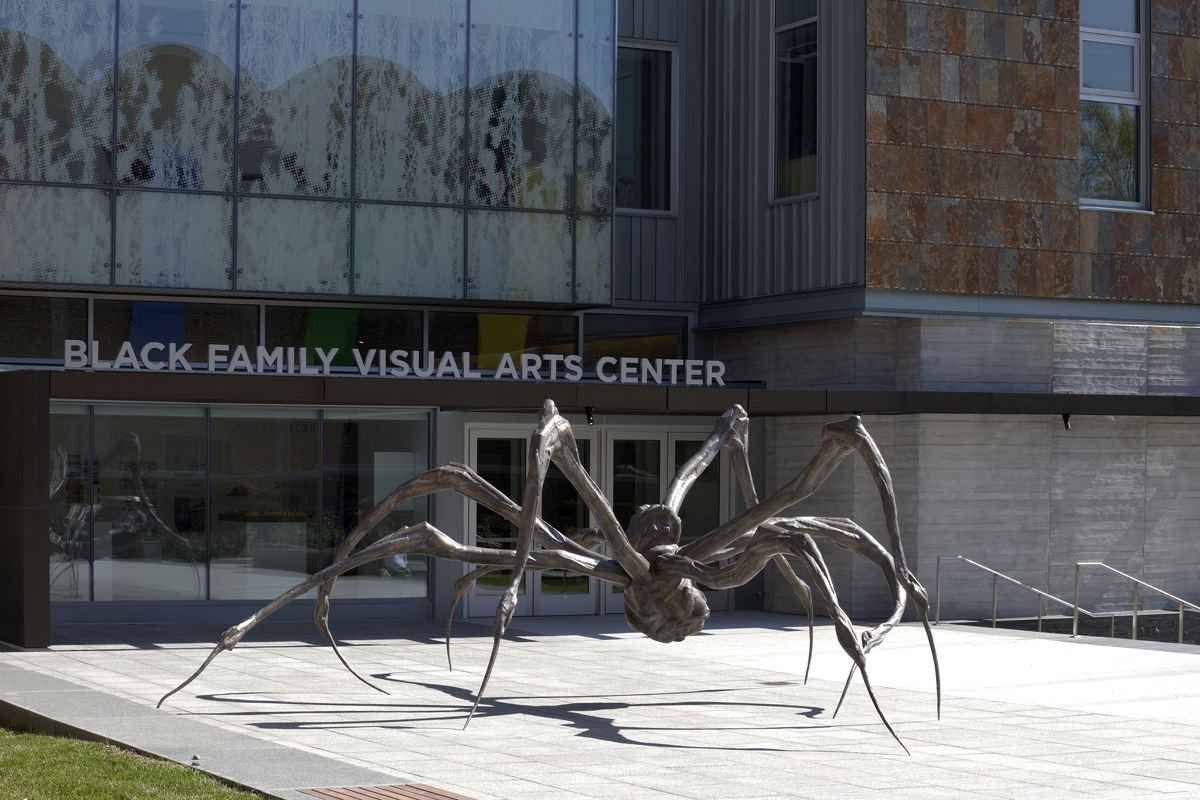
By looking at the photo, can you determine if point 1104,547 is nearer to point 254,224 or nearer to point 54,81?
point 254,224

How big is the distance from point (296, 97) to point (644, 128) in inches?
231

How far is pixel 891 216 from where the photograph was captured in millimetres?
21344

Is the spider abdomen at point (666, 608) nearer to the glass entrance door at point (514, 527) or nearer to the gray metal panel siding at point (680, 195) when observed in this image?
the glass entrance door at point (514, 527)

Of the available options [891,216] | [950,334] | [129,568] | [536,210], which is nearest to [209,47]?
[536,210]

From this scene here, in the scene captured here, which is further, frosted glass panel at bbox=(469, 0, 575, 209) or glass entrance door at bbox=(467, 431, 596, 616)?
glass entrance door at bbox=(467, 431, 596, 616)

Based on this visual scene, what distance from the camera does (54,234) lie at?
64.7 ft

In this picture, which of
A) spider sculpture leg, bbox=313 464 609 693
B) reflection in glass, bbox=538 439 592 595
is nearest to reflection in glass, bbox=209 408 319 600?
reflection in glass, bbox=538 439 592 595

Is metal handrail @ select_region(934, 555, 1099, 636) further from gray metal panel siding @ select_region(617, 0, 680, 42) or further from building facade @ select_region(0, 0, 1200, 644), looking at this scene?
gray metal panel siding @ select_region(617, 0, 680, 42)

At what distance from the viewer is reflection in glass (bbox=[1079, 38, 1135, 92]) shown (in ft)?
75.8

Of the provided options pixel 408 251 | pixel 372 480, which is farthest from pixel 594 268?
pixel 372 480

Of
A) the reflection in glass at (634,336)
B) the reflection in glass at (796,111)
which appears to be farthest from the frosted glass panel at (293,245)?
the reflection in glass at (796,111)

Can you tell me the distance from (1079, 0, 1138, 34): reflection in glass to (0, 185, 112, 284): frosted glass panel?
13375 mm

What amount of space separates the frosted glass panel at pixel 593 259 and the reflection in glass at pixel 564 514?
77.1 inches

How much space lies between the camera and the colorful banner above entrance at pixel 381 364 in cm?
1933
